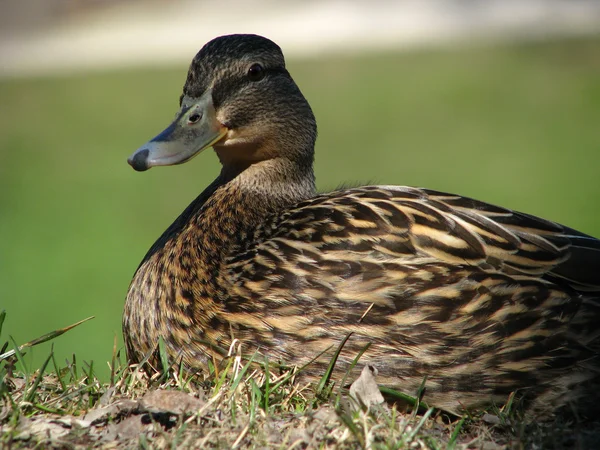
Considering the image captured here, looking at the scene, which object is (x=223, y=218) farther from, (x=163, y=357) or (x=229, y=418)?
(x=229, y=418)

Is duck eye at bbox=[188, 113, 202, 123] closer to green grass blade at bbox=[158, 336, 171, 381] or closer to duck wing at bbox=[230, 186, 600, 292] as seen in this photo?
duck wing at bbox=[230, 186, 600, 292]

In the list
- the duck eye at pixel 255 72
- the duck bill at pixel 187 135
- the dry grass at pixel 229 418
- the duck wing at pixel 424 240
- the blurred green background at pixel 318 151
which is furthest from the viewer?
the blurred green background at pixel 318 151

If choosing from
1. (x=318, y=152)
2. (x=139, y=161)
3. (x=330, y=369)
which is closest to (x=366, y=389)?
(x=330, y=369)

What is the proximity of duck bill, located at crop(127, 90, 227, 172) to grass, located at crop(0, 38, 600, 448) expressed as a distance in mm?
4724

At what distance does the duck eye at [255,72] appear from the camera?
14.3 ft

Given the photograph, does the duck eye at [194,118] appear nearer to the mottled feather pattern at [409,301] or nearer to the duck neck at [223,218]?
the duck neck at [223,218]

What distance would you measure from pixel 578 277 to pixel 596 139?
15507mm

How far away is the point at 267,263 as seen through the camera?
3.74m

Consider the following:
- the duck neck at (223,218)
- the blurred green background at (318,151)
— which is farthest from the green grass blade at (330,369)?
the blurred green background at (318,151)

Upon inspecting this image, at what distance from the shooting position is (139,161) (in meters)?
3.95

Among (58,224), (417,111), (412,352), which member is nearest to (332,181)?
(58,224)

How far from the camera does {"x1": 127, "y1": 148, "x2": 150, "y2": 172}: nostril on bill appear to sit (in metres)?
3.93

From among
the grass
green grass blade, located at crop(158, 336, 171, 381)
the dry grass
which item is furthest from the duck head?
the grass

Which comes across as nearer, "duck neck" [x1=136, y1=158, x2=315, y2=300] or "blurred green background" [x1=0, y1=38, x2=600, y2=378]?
"duck neck" [x1=136, y1=158, x2=315, y2=300]
